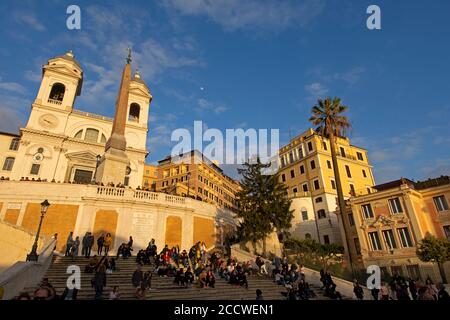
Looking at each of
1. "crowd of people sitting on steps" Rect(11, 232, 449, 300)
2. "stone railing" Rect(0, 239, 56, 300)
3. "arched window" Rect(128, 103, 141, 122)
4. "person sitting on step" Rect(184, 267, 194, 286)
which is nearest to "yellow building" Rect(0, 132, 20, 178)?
"arched window" Rect(128, 103, 141, 122)

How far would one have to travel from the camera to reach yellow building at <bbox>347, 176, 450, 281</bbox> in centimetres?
2636

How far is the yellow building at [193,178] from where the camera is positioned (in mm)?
65562

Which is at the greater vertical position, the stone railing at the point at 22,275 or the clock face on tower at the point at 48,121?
the clock face on tower at the point at 48,121

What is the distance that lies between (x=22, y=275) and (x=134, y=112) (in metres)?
36.9

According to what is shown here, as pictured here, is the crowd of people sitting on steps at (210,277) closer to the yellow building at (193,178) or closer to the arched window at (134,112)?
the arched window at (134,112)

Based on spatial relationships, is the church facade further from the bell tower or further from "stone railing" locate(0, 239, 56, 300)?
"stone railing" locate(0, 239, 56, 300)

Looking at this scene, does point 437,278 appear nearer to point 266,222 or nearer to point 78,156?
point 266,222

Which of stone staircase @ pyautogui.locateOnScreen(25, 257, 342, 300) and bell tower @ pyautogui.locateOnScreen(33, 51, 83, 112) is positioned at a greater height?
bell tower @ pyautogui.locateOnScreen(33, 51, 83, 112)

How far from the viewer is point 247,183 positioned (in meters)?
29.7

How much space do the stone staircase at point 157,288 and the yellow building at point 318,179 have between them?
25.6m

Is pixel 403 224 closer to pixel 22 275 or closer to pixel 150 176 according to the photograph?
pixel 22 275

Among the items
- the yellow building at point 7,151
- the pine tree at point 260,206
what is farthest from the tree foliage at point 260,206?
the yellow building at point 7,151

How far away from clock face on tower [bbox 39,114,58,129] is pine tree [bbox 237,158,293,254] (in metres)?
24.3
